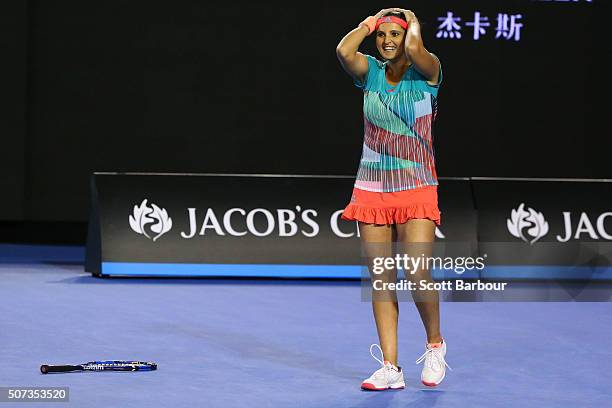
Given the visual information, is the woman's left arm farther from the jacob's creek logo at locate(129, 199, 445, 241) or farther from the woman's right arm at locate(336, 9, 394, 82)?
the jacob's creek logo at locate(129, 199, 445, 241)

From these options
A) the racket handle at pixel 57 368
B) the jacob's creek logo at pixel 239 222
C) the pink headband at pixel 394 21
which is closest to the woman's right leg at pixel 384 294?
the pink headband at pixel 394 21

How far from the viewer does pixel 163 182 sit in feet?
34.6

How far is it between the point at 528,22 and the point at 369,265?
8141 millimetres

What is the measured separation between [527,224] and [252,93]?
162 inches

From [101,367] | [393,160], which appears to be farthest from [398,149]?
[101,367]

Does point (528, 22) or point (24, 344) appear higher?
point (528, 22)

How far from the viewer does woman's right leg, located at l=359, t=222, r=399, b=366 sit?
18.6 ft

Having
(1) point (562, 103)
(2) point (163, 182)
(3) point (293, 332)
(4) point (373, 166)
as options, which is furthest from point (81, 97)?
(4) point (373, 166)

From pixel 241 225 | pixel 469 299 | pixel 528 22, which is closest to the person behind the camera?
pixel 469 299

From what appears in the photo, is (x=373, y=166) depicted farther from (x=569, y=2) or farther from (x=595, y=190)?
(x=569, y=2)

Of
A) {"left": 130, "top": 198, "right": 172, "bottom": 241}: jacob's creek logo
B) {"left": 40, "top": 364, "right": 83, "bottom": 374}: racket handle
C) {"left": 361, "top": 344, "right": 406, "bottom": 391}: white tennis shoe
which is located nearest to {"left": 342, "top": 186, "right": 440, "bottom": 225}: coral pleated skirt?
{"left": 361, "top": 344, "right": 406, "bottom": 391}: white tennis shoe

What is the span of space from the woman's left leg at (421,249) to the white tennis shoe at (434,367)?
0.17 meters

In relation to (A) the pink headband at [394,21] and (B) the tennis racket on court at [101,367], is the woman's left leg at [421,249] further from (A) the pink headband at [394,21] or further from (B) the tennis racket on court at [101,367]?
(B) the tennis racket on court at [101,367]

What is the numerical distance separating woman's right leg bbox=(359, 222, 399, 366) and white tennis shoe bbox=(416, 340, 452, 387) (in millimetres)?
179
